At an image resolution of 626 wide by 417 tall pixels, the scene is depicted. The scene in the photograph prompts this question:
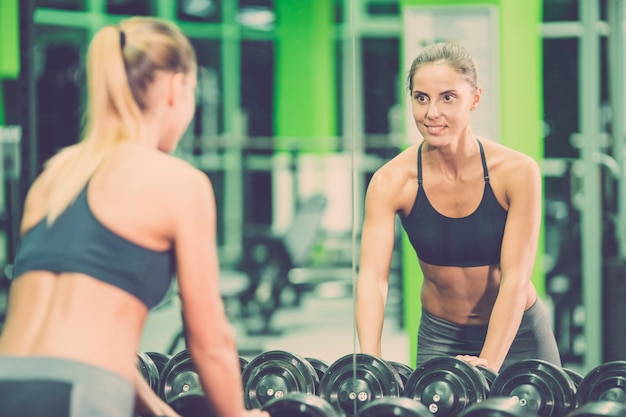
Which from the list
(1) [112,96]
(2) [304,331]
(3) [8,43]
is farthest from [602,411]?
(3) [8,43]

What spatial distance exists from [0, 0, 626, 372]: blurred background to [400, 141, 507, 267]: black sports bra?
0.23 metres

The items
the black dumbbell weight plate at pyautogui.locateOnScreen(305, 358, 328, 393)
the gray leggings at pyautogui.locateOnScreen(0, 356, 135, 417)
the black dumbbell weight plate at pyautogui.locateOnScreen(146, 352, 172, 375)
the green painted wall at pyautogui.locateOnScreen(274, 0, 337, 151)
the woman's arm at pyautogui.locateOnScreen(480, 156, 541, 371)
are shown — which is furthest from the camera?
the green painted wall at pyautogui.locateOnScreen(274, 0, 337, 151)

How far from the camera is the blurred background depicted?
3234 mm

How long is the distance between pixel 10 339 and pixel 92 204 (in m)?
0.26

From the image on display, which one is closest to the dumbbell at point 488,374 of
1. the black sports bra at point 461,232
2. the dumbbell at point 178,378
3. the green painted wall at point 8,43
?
the black sports bra at point 461,232

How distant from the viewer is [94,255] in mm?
1406

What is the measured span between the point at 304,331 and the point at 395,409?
14.1 feet

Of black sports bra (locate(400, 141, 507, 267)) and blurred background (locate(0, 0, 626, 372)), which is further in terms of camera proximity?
blurred background (locate(0, 0, 626, 372))

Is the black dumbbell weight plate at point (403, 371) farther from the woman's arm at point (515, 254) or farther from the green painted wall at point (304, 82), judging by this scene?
the green painted wall at point (304, 82)

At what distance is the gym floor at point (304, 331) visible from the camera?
5172mm

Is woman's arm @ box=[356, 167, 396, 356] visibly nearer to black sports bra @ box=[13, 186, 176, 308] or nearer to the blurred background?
the blurred background

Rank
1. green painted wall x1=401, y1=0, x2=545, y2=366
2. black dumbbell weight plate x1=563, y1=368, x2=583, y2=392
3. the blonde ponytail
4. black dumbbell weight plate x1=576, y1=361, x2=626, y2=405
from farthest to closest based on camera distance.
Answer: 1. green painted wall x1=401, y1=0, x2=545, y2=366
2. black dumbbell weight plate x1=563, y1=368, x2=583, y2=392
3. black dumbbell weight plate x1=576, y1=361, x2=626, y2=405
4. the blonde ponytail

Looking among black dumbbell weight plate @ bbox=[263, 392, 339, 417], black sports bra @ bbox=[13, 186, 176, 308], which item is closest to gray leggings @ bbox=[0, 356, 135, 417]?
black sports bra @ bbox=[13, 186, 176, 308]

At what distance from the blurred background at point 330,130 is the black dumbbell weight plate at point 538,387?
47cm
